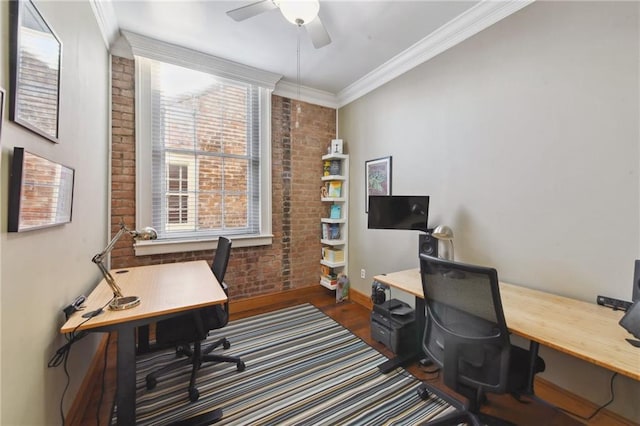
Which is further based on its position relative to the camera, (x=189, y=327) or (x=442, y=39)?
(x=442, y=39)

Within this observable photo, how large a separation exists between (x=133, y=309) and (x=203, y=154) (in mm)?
1958

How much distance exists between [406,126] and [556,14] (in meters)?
1.32

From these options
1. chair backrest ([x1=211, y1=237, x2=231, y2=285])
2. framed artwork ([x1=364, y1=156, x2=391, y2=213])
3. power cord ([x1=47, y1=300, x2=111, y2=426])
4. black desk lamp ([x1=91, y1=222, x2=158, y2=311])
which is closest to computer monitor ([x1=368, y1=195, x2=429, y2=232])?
framed artwork ([x1=364, y1=156, x2=391, y2=213])

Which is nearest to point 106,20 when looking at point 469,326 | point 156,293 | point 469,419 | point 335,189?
point 156,293

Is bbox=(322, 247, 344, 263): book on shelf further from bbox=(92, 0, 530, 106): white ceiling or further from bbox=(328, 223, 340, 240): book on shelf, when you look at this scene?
bbox=(92, 0, 530, 106): white ceiling

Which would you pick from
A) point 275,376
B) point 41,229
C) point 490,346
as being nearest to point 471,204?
point 490,346

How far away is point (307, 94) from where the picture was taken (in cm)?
358

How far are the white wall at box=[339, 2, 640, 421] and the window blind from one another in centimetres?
197

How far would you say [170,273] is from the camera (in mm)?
2193

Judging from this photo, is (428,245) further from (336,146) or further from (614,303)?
(336,146)

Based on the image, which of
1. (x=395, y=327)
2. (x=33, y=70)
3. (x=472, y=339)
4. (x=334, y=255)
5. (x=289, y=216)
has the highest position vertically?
(x=33, y=70)

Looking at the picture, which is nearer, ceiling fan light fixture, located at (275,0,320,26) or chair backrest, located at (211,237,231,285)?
ceiling fan light fixture, located at (275,0,320,26)

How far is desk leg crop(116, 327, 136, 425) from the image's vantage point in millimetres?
1416

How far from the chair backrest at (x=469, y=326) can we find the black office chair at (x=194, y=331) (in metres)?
1.49
